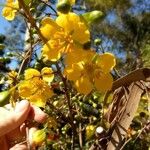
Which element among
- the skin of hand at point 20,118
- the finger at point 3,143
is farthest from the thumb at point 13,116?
the finger at point 3,143

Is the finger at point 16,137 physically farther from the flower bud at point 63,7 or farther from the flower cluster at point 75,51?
the flower bud at point 63,7

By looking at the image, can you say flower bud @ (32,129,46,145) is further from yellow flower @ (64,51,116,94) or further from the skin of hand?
yellow flower @ (64,51,116,94)

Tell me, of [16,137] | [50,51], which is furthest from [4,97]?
[16,137]

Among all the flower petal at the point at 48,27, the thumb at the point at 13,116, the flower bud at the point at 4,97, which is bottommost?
the flower bud at the point at 4,97

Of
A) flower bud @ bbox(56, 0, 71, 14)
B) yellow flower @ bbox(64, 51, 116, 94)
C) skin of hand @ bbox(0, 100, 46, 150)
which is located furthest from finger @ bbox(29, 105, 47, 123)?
flower bud @ bbox(56, 0, 71, 14)

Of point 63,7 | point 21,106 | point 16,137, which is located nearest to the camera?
point 63,7

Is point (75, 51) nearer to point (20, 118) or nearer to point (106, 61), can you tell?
point (106, 61)
